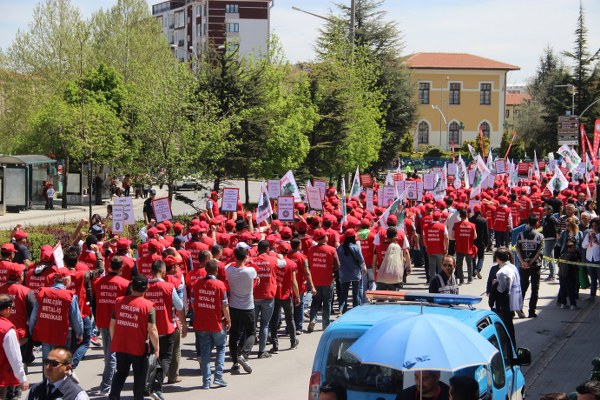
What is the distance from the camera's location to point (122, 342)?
10320mm

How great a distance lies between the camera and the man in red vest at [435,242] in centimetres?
1883

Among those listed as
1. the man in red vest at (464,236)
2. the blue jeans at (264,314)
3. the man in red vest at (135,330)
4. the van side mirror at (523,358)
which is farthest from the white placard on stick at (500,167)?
the van side mirror at (523,358)

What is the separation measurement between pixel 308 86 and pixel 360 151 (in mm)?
5442

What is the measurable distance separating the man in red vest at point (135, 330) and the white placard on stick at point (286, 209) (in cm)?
1038

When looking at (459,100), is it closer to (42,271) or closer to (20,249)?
(20,249)

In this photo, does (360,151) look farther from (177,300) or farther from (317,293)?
(177,300)

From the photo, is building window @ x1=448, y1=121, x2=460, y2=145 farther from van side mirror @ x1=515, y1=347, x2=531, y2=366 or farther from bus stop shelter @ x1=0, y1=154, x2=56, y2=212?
van side mirror @ x1=515, y1=347, x2=531, y2=366

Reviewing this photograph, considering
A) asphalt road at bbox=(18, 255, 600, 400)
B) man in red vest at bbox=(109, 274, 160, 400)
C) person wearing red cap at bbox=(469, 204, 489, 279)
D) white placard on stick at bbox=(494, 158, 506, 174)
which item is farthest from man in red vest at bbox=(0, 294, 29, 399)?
white placard on stick at bbox=(494, 158, 506, 174)

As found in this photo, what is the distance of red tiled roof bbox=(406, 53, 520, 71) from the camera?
110500 millimetres

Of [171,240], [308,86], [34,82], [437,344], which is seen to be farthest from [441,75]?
[437,344]

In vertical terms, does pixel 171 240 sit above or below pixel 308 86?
below

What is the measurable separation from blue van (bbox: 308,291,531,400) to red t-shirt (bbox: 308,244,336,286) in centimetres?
634

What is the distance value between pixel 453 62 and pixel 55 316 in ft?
344

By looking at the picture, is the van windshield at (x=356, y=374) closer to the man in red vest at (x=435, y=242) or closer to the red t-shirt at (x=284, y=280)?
the red t-shirt at (x=284, y=280)
